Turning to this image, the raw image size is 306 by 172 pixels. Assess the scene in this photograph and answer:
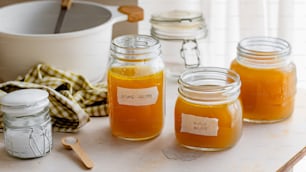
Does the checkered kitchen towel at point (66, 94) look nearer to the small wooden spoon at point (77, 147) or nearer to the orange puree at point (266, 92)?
the small wooden spoon at point (77, 147)

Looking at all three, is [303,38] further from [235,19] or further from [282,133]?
[282,133]

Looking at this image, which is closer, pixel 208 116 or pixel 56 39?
pixel 208 116

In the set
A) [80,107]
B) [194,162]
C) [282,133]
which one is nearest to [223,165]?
[194,162]

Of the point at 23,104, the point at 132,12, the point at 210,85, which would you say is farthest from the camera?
the point at 132,12

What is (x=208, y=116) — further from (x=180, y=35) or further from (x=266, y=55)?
(x=180, y=35)

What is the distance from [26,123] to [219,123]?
325mm

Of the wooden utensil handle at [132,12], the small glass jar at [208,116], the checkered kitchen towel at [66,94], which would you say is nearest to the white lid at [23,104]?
the checkered kitchen towel at [66,94]

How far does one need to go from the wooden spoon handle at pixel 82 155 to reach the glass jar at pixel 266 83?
33 cm

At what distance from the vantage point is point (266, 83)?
3.90 ft

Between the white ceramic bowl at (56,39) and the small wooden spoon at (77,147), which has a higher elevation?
the white ceramic bowl at (56,39)

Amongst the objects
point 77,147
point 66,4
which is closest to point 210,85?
point 77,147

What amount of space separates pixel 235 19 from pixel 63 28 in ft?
1.36

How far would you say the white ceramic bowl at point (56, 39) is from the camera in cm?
125

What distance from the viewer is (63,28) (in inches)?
57.5
